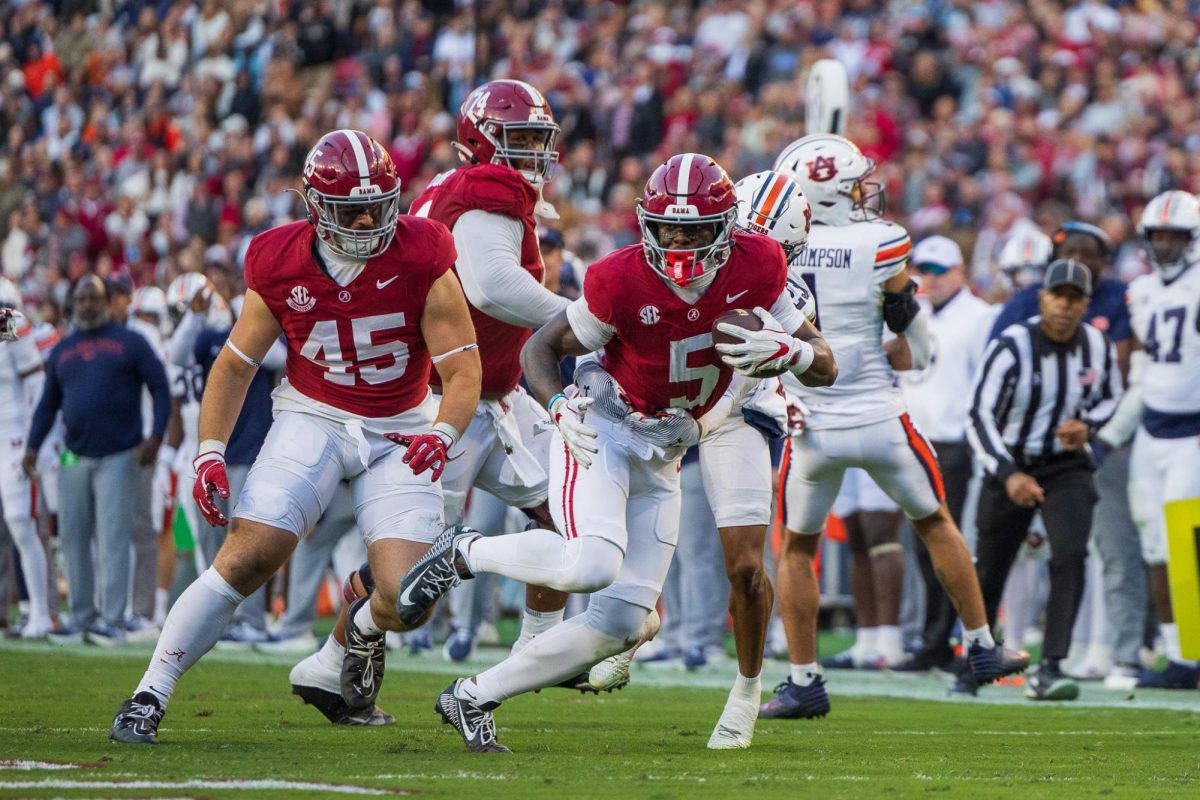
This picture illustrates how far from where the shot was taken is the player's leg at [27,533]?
37.7ft

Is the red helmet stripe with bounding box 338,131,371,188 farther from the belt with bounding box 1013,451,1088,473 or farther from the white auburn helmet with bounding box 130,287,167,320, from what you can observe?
the white auburn helmet with bounding box 130,287,167,320

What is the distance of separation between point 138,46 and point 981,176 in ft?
38.0

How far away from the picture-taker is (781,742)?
6230 mm

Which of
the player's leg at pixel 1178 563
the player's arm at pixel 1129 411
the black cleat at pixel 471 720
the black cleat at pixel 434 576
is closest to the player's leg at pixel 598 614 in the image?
the black cleat at pixel 471 720

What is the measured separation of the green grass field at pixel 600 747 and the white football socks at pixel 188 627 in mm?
224

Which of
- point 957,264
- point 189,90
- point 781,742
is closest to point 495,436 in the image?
point 781,742

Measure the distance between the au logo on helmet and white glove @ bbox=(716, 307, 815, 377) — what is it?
2.24 meters

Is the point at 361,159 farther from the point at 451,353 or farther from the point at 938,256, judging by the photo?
the point at 938,256

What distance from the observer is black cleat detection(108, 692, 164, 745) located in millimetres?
5656

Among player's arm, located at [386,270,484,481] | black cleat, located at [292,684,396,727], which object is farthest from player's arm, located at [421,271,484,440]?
black cleat, located at [292,684,396,727]

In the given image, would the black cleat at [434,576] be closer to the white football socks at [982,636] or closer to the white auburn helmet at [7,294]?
the white football socks at [982,636]

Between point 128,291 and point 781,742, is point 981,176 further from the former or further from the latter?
point 781,742

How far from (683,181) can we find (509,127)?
1578 mm

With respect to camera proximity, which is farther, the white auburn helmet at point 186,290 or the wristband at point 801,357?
the white auburn helmet at point 186,290
